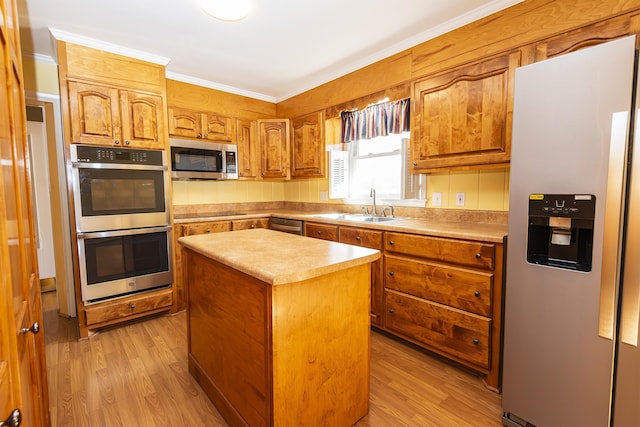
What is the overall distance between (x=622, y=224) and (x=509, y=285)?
53 cm

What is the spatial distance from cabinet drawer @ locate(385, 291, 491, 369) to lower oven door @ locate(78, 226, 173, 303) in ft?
7.04

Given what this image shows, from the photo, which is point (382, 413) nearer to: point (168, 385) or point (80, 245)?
point (168, 385)

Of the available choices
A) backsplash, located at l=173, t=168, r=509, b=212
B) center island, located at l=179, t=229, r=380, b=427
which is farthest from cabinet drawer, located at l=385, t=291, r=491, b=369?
backsplash, located at l=173, t=168, r=509, b=212

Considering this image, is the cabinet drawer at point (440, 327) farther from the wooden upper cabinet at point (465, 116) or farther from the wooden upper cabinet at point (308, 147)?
the wooden upper cabinet at point (308, 147)

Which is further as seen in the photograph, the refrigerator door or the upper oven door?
the upper oven door

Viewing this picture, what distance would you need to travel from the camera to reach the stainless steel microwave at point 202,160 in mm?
3188

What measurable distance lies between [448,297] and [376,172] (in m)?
1.66

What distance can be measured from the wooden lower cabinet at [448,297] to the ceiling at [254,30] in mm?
1626

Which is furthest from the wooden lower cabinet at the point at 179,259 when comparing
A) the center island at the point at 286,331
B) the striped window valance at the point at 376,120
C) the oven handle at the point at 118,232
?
the striped window valance at the point at 376,120

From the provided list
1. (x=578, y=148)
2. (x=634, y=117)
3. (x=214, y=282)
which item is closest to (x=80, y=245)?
(x=214, y=282)

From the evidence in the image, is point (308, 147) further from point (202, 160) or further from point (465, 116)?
point (465, 116)

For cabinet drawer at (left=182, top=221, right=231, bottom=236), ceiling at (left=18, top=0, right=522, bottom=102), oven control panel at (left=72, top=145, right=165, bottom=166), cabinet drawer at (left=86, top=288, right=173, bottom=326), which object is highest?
ceiling at (left=18, top=0, right=522, bottom=102)

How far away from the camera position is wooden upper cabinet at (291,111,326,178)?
11.2 ft

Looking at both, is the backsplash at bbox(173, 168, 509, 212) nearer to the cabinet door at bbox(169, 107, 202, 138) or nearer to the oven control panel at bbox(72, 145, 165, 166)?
the cabinet door at bbox(169, 107, 202, 138)
